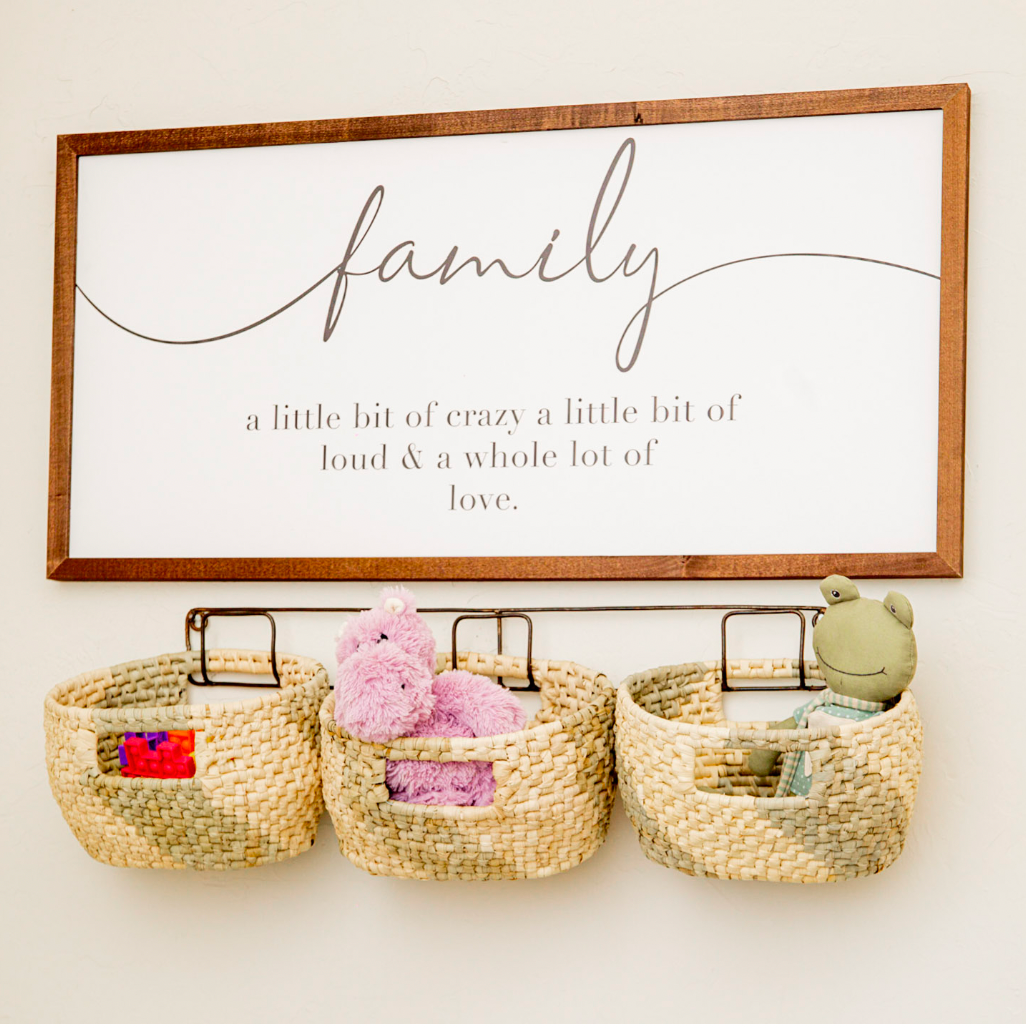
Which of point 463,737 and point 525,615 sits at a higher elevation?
point 525,615

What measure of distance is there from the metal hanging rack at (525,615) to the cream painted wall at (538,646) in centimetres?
2

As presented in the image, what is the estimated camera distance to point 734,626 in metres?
1.05

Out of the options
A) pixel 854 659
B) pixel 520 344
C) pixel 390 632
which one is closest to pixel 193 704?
pixel 390 632

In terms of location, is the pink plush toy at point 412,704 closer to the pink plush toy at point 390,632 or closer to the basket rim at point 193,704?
the pink plush toy at point 390,632

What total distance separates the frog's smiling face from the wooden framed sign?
4.6 inches

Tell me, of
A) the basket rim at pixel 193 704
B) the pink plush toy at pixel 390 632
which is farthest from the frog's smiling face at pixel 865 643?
the basket rim at pixel 193 704

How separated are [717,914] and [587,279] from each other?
75 centimetres

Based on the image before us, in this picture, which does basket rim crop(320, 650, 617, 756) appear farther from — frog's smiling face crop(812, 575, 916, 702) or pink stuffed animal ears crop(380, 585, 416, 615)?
frog's smiling face crop(812, 575, 916, 702)

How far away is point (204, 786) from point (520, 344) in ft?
1.96

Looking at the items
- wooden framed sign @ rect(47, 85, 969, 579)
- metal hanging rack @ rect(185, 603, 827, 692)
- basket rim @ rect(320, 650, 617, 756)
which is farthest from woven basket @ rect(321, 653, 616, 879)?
wooden framed sign @ rect(47, 85, 969, 579)

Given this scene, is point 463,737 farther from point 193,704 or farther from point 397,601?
point 193,704

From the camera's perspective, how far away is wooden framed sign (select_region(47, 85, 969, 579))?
40.0 inches

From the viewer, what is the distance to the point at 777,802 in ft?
2.82

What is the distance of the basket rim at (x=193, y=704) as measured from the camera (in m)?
0.93
